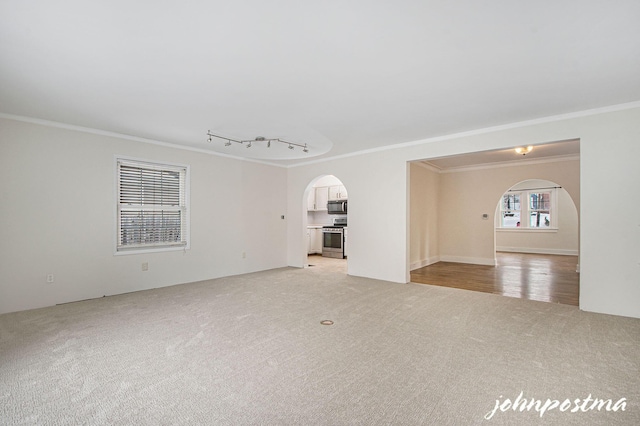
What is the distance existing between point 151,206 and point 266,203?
2.33m

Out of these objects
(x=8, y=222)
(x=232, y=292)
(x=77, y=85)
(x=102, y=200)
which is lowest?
(x=232, y=292)

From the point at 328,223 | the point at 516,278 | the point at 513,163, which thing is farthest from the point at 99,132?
the point at 513,163

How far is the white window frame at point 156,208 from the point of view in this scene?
15.5ft

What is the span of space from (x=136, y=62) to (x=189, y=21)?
0.84 meters

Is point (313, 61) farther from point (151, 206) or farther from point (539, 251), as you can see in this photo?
point (539, 251)

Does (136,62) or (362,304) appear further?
(362,304)

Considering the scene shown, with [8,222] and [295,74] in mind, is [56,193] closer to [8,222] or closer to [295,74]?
[8,222]

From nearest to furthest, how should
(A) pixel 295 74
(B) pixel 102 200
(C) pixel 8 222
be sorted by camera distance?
(A) pixel 295 74 < (C) pixel 8 222 < (B) pixel 102 200

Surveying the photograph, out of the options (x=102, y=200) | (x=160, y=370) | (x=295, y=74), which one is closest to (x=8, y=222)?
(x=102, y=200)

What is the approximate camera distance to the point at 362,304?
4.12 metres

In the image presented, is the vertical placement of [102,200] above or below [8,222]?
above

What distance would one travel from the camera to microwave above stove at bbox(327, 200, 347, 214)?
880 centimetres

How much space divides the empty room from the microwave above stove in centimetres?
255

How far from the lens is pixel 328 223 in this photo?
9758 millimetres
